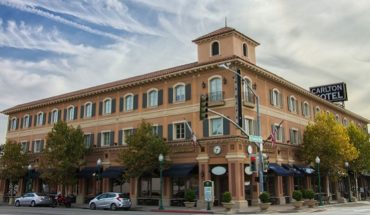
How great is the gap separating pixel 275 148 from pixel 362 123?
109 feet

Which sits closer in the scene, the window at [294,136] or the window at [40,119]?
the window at [294,136]

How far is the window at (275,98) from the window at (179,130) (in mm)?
9167

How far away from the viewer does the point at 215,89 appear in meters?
35.8

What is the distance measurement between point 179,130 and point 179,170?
4.00m

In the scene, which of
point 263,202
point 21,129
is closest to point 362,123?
point 263,202

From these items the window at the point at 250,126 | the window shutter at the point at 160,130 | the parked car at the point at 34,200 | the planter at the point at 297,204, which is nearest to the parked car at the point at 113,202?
the window shutter at the point at 160,130

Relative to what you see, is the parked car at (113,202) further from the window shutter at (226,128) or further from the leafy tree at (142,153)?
the window shutter at (226,128)

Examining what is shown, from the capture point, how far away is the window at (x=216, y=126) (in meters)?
34.7

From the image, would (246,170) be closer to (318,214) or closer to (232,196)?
(232,196)

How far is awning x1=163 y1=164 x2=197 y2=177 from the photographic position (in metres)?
34.7

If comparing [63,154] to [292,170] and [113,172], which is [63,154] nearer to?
[113,172]

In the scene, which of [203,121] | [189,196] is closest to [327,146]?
[203,121]

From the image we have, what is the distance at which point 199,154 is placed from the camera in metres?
35.2

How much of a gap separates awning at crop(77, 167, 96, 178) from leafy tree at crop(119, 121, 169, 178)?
7.81 meters
